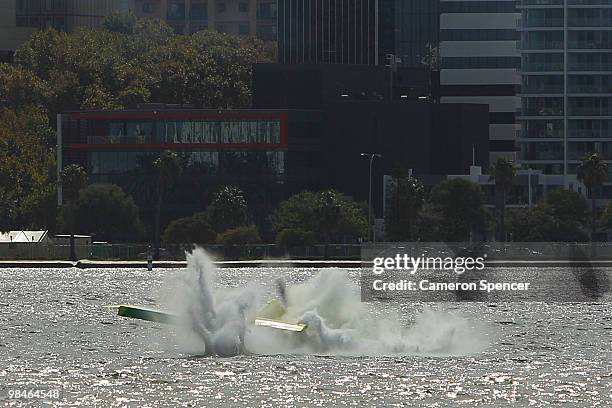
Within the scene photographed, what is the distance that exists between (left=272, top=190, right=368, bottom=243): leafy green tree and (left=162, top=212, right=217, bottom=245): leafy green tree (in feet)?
29.8

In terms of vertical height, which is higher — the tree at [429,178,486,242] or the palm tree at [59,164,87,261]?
the palm tree at [59,164,87,261]

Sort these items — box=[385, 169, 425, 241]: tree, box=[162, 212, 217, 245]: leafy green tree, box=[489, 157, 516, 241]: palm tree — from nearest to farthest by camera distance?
box=[162, 212, 217, 245]: leafy green tree
box=[385, 169, 425, 241]: tree
box=[489, 157, 516, 241]: palm tree

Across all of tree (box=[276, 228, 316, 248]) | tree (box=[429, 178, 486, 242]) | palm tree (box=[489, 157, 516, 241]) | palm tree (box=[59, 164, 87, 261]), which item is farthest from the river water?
palm tree (box=[489, 157, 516, 241])

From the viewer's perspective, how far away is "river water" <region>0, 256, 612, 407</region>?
67.2 metres

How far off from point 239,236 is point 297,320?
3940 inches

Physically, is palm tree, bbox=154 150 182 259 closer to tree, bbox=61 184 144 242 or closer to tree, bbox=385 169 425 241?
tree, bbox=61 184 144 242

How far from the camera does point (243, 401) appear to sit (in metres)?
66.1

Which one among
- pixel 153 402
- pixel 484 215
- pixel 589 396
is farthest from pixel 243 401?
pixel 484 215

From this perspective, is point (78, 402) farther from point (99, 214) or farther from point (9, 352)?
point (99, 214)

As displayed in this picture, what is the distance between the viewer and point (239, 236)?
180375 mm

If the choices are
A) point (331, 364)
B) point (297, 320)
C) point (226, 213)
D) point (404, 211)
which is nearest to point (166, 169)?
point (226, 213)

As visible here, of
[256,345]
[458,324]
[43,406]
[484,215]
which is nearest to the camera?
[43,406]

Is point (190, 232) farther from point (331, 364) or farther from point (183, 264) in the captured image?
point (331, 364)

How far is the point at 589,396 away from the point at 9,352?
2871 cm
